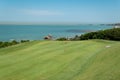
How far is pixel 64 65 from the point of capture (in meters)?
12.3

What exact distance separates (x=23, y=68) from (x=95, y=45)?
6.39m

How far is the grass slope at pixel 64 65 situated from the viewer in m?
10.6

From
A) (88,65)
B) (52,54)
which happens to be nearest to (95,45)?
(52,54)

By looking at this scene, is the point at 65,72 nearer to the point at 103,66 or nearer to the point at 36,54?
the point at 103,66

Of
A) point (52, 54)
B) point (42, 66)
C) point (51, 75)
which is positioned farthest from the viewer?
point (52, 54)

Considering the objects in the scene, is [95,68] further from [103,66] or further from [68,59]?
[68,59]

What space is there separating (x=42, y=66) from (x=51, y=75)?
152cm

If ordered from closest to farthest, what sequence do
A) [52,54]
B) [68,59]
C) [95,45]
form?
[68,59] < [52,54] < [95,45]

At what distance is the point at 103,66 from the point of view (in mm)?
11656

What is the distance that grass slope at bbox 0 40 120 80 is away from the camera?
416 inches

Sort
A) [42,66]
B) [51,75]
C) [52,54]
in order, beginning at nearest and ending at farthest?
[51,75] → [42,66] → [52,54]

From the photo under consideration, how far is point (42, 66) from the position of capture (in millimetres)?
12203

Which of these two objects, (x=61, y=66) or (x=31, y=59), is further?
(x=31, y=59)

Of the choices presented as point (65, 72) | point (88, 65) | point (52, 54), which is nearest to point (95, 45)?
point (52, 54)
